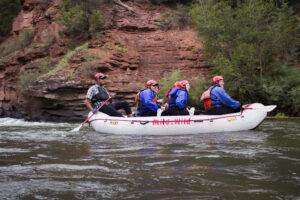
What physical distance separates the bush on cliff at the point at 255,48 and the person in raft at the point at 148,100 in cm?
839

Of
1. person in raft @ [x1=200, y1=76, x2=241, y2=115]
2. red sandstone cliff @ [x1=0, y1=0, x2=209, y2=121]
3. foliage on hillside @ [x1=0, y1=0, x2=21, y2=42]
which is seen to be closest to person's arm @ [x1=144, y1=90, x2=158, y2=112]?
person in raft @ [x1=200, y1=76, x2=241, y2=115]

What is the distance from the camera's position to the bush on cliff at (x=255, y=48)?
15.9 metres

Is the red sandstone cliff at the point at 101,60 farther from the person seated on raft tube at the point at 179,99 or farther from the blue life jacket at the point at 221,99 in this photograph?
the blue life jacket at the point at 221,99

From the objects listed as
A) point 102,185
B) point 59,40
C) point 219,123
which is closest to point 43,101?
point 59,40

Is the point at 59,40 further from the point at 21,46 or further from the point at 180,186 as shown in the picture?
the point at 180,186

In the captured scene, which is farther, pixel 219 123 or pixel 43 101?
pixel 43 101

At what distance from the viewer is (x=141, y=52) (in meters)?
19.9

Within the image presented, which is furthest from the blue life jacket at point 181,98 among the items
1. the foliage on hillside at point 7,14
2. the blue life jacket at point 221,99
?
the foliage on hillside at point 7,14

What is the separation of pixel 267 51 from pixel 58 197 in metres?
16.5

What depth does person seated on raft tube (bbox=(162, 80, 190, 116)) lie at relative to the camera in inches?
318

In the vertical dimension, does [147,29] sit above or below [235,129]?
above

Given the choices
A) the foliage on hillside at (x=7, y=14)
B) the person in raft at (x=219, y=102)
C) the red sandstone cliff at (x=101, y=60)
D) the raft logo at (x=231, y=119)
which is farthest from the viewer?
the foliage on hillside at (x=7, y=14)

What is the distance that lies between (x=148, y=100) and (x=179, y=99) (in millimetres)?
839

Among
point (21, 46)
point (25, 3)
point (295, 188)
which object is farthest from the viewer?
point (25, 3)
